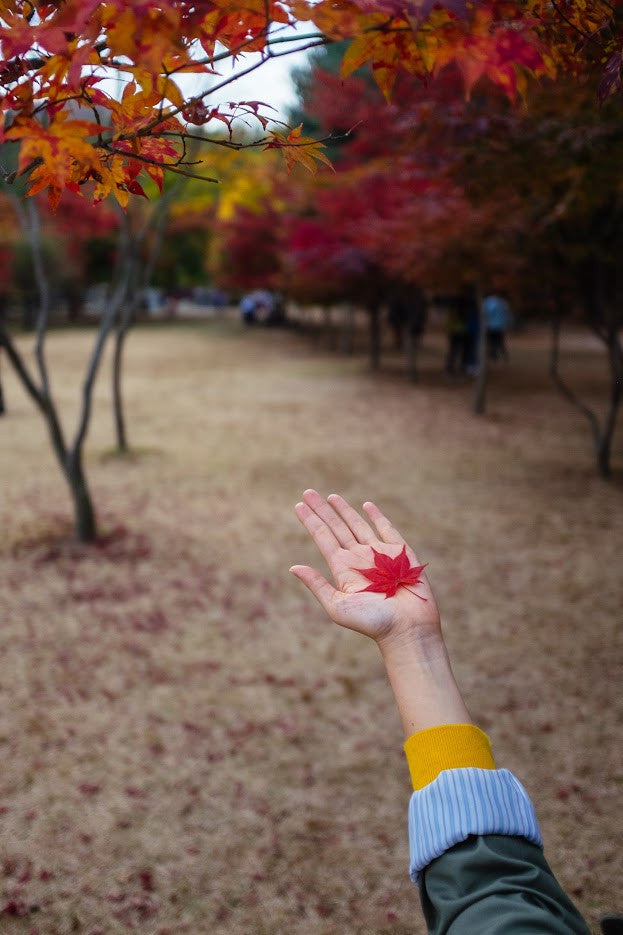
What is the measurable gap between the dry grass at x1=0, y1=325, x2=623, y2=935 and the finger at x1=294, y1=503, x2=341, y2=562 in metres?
1.38

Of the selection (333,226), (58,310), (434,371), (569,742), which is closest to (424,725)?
(569,742)

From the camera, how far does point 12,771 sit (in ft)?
9.92

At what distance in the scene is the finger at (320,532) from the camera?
64.2 inches

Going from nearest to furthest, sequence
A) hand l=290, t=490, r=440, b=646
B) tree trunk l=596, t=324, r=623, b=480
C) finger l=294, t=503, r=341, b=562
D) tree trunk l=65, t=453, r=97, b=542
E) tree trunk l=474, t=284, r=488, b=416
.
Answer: hand l=290, t=490, r=440, b=646 < finger l=294, t=503, r=341, b=562 < tree trunk l=65, t=453, r=97, b=542 < tree trunk l=596, t=324, r=623, b=480 < tree trunk l=474, t=284, r=488, b=416

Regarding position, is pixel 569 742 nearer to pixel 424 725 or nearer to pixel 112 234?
pixel 424 725

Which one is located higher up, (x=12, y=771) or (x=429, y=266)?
(x=429, y=266)

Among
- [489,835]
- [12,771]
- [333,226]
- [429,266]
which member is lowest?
[12,771]

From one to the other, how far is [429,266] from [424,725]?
8.60m

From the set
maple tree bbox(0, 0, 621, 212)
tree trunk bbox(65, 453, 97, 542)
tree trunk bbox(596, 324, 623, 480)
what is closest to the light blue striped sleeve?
maple tree bbox(0, 0, 621, 212)

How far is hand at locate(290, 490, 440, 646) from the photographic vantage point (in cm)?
139

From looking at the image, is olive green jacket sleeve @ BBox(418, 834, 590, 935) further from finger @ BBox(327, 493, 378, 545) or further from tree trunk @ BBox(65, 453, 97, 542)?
tree trunk @ BBox(65, 453, 97, 542)

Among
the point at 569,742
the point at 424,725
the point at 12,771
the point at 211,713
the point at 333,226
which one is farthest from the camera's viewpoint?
the point at 333,226

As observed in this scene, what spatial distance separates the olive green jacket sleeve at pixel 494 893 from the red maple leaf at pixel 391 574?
1.47 feet

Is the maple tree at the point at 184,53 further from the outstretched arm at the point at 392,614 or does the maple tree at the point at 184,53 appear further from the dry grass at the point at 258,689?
the dry grass at the point at 258,689
